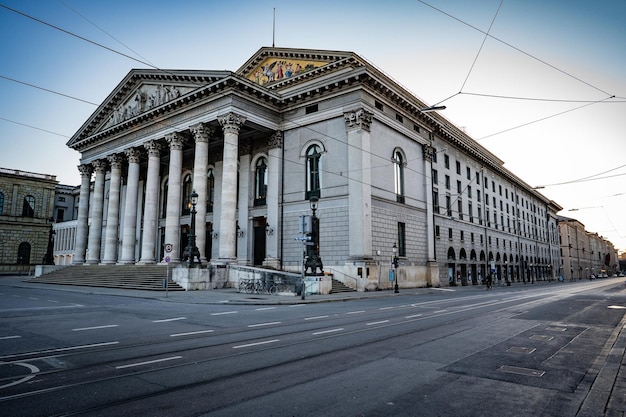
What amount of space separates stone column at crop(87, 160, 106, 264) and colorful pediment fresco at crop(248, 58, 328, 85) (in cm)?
2010

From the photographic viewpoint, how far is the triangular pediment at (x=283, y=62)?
32812mm

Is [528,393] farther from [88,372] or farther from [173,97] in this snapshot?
[173,97]

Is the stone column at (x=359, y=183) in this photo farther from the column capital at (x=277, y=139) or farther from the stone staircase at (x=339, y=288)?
the column capital at (x=277, y=139)

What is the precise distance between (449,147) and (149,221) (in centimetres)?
3297

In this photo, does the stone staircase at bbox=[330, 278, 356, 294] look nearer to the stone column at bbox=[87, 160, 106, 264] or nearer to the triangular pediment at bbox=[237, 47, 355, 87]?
the triangular pediment at bbox=[237, 47, 355, 87]

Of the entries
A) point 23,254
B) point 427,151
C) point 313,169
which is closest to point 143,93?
point 313,169

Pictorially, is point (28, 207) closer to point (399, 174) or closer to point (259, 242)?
point (259, 242)

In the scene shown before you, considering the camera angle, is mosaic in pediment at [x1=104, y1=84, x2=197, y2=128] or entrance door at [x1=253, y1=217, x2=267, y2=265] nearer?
mosaic in pediment at [x1=104, y1=84, x2=197, y2=128]

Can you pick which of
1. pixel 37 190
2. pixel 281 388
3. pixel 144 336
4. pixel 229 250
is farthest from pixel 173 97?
pixel 37 190

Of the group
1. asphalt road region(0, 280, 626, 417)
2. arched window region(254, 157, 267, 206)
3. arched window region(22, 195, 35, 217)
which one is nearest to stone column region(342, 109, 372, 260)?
arched window region(254, 157, 267, 206)

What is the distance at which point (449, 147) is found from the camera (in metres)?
45.2

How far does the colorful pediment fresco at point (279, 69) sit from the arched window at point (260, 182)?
7.78 meters

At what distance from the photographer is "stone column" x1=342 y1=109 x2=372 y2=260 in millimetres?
28062

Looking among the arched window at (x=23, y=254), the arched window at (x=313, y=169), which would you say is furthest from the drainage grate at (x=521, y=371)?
the arched window at (x=23, y=254)
